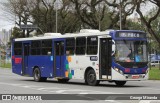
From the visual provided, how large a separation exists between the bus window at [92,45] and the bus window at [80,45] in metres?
0.44

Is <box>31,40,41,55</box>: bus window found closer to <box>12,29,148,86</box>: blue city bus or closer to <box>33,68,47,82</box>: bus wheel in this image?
<box>12,29,148,86</box>: blue city bus

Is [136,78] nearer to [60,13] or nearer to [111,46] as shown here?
[111,46]

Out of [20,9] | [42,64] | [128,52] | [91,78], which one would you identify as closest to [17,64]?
[42,64]

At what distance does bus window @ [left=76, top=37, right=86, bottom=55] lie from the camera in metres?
26.4

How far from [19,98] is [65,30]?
5156 centimetres

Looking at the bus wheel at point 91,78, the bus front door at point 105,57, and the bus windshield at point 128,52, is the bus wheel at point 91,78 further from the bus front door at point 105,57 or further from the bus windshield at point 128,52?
the bus windshield at point 128,52

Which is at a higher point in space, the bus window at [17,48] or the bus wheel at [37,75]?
the bus window at [17,48]

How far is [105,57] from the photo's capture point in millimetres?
25047

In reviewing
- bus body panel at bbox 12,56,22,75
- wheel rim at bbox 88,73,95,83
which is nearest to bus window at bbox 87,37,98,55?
wheel rim at bbox 88,73,95,83

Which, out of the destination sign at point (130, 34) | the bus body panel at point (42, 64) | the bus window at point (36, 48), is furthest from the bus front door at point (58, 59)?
the destination sign at point (130, 34)

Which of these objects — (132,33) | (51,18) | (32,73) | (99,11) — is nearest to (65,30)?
(51,18)

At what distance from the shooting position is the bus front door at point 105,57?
976 inches

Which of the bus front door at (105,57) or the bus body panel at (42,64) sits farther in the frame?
the bus body panel at (42,64)

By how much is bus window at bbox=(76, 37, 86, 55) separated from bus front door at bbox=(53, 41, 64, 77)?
168 centimetres
